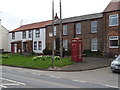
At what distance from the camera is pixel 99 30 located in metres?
33.1

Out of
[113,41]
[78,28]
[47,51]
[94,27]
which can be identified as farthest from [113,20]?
[47,51]

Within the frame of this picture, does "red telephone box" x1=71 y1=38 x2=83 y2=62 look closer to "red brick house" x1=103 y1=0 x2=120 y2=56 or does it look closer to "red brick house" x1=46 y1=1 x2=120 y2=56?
"red brick house" x1=46 y1=1 x2=120 y2=56

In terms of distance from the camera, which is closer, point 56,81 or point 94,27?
point 56,81

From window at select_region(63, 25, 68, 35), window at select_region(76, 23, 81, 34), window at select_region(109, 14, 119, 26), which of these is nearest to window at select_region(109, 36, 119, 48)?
window at select_region(109, 14, 119, 26)

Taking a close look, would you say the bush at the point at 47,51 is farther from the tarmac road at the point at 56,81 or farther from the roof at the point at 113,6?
the tarmac road at the point at 56,81

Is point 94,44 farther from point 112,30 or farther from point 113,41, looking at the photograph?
point 112,30

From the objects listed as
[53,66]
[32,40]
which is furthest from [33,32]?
[53,66]

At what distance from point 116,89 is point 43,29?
34.6m

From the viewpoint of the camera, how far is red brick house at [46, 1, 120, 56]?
1193 inches

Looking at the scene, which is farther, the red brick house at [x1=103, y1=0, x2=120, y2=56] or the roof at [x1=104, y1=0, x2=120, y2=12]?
the roof at [x1=104, y1=0, x2=120, y2=12]

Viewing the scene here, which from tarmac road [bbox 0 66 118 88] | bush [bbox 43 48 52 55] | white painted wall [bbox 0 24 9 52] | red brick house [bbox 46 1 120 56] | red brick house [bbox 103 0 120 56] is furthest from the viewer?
white painted wall [bbox 0 24 9 52]

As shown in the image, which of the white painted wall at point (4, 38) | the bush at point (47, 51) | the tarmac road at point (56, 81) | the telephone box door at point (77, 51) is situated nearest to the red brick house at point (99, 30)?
the bush at point (47, 51)

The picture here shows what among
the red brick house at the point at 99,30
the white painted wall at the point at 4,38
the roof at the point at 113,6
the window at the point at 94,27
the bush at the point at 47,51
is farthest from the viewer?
the white painted wall at the point at 4,38

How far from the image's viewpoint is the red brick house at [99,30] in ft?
99.4
